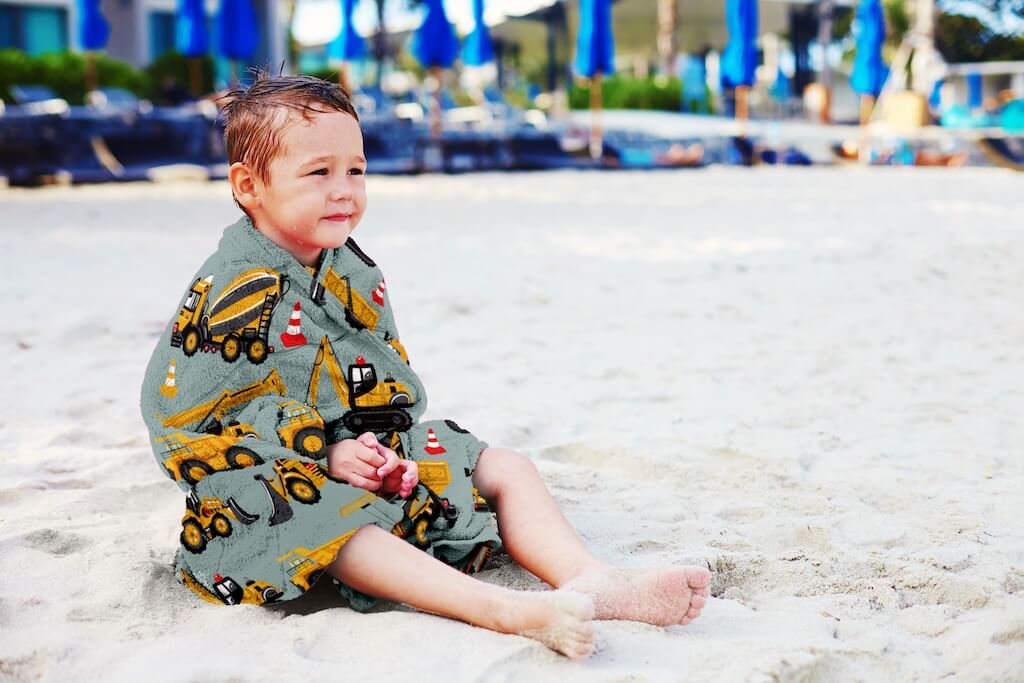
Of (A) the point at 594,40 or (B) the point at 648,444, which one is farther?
(A) the point at 594,40

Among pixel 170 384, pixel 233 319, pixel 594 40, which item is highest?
pixel 594 40

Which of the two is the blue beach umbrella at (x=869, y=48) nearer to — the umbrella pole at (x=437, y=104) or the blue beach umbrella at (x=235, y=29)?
the umbrella pole at (x=437, y=104)

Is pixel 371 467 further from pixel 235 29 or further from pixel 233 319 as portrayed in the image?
pixel 235 29

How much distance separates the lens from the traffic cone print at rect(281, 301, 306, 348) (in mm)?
2014

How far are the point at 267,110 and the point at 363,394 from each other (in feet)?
1.89

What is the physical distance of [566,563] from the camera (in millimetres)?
1981

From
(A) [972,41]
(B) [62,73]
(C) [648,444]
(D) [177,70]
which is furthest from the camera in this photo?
(A) [972,41]

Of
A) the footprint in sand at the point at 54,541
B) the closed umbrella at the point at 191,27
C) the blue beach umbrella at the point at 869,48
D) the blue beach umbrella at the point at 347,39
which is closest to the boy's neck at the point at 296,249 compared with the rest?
the footprint in sand at the point at 54,541

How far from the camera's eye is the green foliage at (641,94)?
80.8ft

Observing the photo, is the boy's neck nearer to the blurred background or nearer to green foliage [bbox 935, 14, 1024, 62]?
the blurred background

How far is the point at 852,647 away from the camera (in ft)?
5.83

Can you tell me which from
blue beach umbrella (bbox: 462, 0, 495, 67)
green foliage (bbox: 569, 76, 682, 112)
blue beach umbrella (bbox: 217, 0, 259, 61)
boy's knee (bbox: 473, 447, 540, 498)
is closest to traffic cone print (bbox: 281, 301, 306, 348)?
boy's knee (bbox: 473, 447, 540, 498)

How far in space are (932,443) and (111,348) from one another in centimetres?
305

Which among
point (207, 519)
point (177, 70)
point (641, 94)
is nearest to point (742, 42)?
point (641, 94)
